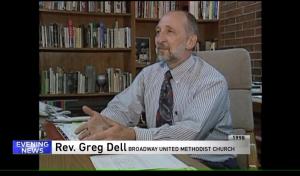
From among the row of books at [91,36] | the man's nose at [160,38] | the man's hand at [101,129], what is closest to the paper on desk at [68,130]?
the man's hand at [101,129]

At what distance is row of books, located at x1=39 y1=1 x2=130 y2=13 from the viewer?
3.48 ft

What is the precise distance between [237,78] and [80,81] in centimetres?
51

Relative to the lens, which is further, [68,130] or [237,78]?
[237,78]

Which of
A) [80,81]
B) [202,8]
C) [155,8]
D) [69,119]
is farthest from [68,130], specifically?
[202,8]

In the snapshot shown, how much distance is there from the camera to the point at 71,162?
101 centimetres

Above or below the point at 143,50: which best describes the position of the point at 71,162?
below

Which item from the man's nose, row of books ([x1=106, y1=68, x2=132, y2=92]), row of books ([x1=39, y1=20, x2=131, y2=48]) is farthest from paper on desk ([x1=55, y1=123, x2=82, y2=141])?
the man's nose

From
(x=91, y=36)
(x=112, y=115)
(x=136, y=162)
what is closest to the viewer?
(x=136, y=162)

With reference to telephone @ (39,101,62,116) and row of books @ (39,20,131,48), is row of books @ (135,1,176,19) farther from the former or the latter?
telephone @ (39,101,62,116)

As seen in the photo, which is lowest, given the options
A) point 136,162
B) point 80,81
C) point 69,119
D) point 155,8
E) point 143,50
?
point 136,162

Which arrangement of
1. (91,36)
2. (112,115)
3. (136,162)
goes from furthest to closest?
(91,36) → (112,115) → (136,162)

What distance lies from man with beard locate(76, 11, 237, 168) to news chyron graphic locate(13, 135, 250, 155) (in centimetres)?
2

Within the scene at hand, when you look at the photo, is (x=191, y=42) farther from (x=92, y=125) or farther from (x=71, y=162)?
(x=71, y=162)
